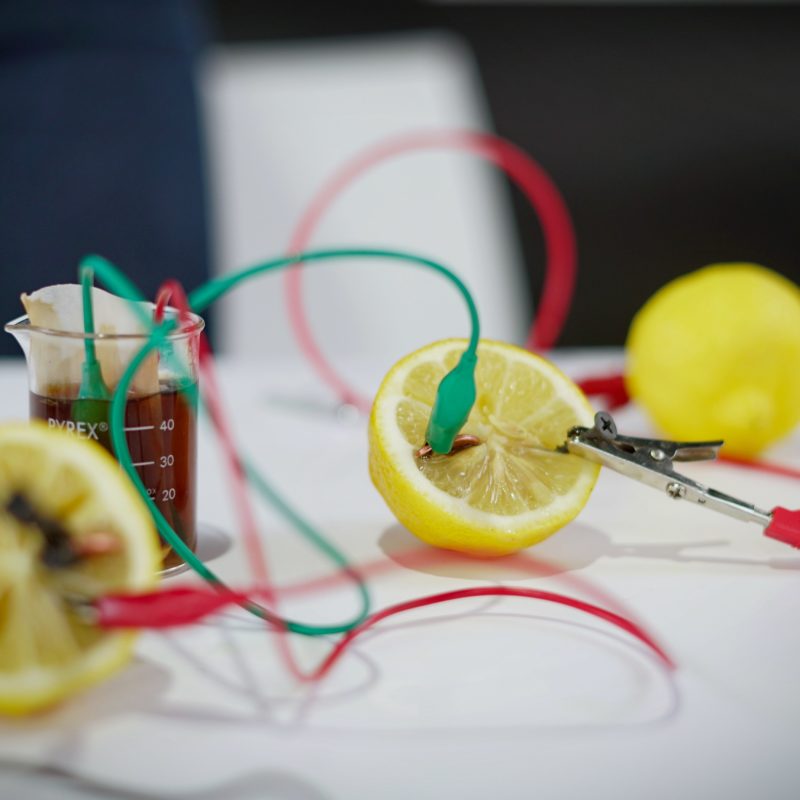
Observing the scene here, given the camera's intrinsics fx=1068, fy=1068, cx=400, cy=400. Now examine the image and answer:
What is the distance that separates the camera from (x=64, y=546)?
506 mm

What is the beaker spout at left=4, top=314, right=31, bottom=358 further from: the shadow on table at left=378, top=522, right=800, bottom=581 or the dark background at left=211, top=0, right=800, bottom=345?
the dark background at left=211, top=0, right=800, bottom=345

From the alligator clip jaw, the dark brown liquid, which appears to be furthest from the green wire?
the alligator clip jaw

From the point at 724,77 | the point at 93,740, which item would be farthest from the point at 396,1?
the point at 93,740

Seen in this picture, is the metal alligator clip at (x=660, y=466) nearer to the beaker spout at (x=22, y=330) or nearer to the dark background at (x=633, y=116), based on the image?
the beaker spout at (x=22, y=330)

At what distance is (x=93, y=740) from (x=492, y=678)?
0.20 metres

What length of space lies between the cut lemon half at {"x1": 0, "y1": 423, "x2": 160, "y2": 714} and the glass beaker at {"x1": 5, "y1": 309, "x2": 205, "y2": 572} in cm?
10

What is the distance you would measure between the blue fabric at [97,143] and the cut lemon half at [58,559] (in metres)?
1.30

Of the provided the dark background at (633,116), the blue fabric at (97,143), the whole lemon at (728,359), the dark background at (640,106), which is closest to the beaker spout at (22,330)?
the whole lemon at (728,359)

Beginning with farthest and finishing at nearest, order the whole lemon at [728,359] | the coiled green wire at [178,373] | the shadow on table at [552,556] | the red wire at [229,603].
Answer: the whole lemon at [728,359]
the shadow on table at [552,556]
the coiled green wire at [178,373]
the red wire at [229,603]

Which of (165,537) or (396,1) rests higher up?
(396,1)

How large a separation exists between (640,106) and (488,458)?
3.20 metres

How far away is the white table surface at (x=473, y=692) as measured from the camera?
484 millimetres

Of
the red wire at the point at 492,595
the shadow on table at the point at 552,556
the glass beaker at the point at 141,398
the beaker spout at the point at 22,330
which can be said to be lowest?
the shadow on table at the point at 552,556

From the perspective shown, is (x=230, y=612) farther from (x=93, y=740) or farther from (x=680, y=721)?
(x=680, y=721)
